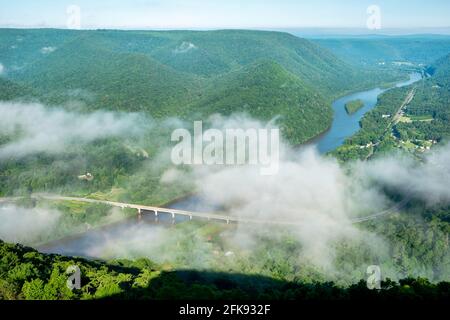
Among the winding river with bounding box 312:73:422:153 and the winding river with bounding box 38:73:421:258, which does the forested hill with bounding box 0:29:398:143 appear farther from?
the winding river with bounding box 38:73:421:258

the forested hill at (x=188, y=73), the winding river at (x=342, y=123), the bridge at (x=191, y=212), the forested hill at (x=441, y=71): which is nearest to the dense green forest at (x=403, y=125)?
the winding river at (x=342, y=123)

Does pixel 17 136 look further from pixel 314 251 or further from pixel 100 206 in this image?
pixel 314 251

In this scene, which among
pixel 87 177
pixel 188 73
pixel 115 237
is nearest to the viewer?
pixel 115 237

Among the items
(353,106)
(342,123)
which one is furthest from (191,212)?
(353,106)

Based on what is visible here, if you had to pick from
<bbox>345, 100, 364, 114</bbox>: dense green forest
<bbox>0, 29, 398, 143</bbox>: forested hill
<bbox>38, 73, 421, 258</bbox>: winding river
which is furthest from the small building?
<bbox>345, 100, 364, 114</bbox>: dense green forest

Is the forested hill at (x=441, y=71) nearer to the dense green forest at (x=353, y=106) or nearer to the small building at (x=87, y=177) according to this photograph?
the dense green forest at (x=353, y=106)

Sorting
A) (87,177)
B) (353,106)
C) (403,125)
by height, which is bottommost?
(87,177)

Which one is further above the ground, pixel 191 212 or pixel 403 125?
pixel 403 125

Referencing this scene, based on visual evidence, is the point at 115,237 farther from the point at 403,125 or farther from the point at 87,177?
the point at 403,125
